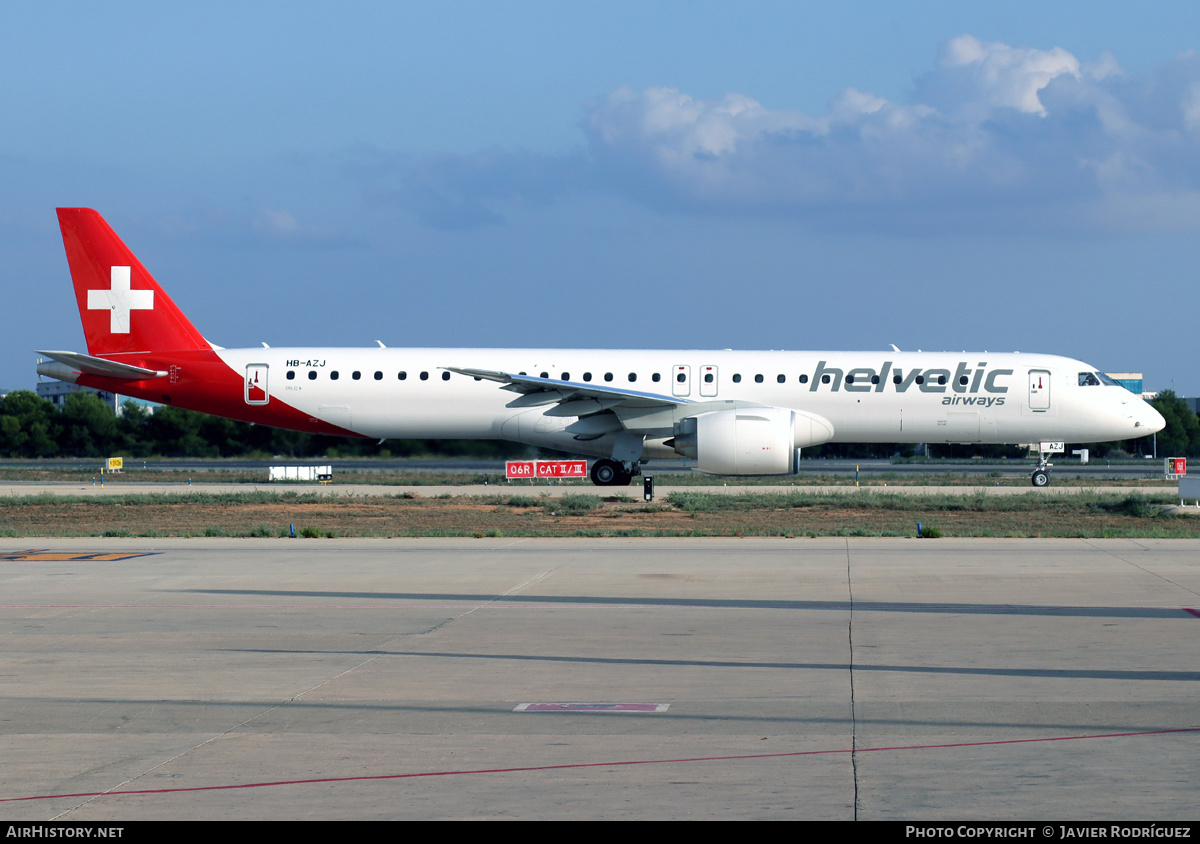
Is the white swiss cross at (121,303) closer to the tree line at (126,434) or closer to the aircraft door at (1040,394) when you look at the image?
the tree line at (126,434)

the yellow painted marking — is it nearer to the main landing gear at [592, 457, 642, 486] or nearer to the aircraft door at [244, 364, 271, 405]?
the aircraft door at [244, 364, 271, 405]

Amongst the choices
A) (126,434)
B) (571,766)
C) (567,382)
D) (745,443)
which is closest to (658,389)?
(567,382)

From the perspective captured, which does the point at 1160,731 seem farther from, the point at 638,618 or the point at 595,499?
the point at 595,499

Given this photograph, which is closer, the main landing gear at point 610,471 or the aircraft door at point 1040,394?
the main landing gear at point 610,471

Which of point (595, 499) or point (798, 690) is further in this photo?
point (595, 499)

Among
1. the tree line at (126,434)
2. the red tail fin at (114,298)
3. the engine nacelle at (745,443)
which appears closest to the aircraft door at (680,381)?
the engine nacelle at (745,443)

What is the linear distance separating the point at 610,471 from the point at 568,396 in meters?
2.92

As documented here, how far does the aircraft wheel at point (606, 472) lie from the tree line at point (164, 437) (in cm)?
1428

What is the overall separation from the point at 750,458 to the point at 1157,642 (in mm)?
18581

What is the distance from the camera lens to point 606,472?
31750 millimetres

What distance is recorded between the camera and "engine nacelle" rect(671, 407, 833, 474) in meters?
28.5

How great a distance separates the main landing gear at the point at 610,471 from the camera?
31719 mm

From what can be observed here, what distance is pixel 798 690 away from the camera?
8.20 m
